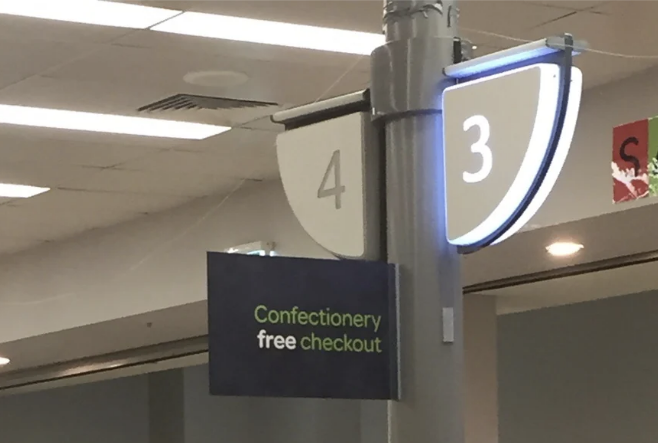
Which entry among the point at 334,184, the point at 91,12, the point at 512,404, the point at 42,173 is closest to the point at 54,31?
the point at 91,12

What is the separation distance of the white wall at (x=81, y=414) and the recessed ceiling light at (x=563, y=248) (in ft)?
25.8

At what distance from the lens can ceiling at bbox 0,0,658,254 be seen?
4656 mm

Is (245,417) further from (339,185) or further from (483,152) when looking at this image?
(483,152)

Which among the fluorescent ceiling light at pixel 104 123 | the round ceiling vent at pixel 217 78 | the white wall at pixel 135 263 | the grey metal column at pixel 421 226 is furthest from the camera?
the white wall at pixel 135 263

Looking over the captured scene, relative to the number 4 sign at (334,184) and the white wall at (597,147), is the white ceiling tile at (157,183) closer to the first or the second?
the white wall at (597,147)

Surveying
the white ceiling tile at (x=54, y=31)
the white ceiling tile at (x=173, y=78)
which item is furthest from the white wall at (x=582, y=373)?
the white ceiling tile at (x=54, y=31)

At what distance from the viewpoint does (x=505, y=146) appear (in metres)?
2.51

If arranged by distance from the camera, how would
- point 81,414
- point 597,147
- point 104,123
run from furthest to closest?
point 81,414 → point 104,123 → point 597,147

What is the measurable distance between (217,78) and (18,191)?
243 centimetres

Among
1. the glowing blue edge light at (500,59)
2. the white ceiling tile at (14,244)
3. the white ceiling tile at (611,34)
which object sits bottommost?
the glowing blue edge light at (500,59)

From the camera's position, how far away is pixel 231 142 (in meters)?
6.45

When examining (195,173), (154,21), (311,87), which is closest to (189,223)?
(195,173)

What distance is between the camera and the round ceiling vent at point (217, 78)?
5305mm

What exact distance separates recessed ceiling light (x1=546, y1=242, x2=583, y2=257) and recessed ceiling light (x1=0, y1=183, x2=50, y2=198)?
2.79 m
